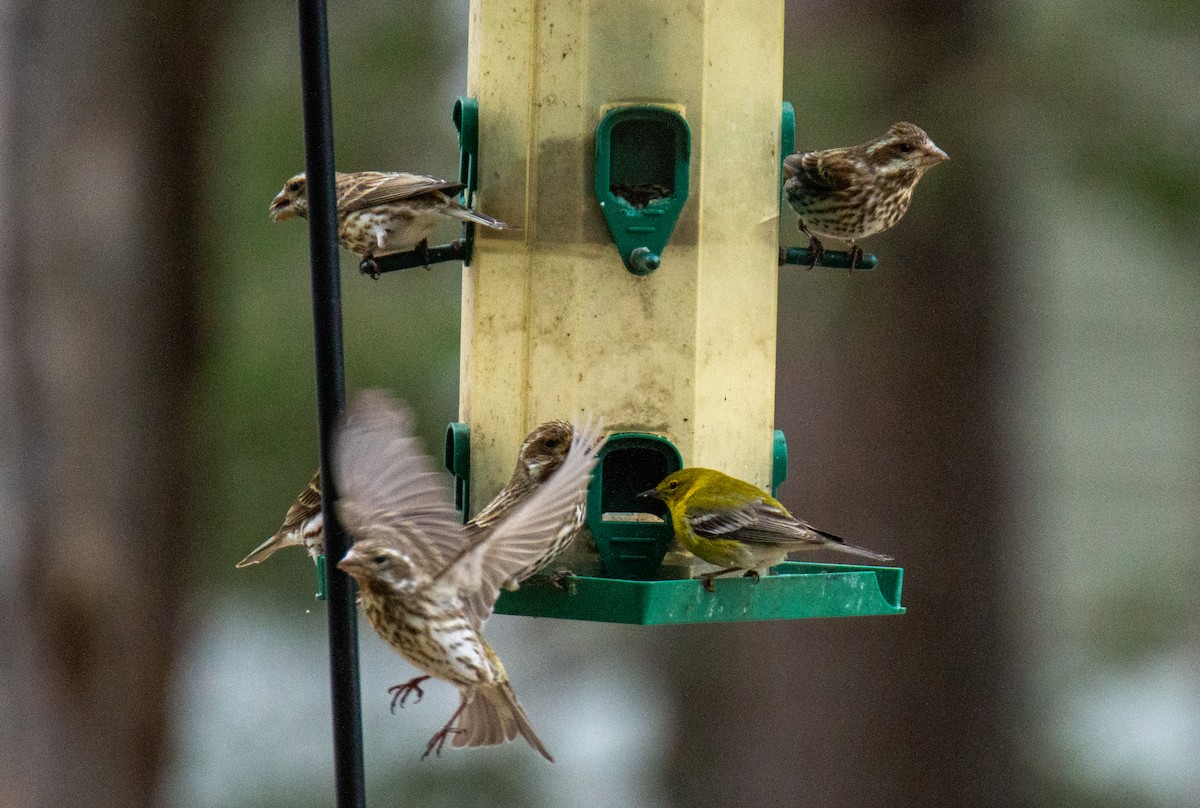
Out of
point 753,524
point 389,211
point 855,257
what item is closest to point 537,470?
point 753,524

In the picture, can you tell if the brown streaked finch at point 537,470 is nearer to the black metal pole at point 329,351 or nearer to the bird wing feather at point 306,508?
the bird wing feather at point 306,508

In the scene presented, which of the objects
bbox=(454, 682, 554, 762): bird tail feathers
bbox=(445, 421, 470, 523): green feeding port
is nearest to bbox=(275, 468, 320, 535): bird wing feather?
bbox=(445, 421, 470, 523): green feeding port

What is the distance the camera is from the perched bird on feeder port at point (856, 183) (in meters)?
7.48

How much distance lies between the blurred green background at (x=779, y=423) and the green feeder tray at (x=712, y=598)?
5426mm

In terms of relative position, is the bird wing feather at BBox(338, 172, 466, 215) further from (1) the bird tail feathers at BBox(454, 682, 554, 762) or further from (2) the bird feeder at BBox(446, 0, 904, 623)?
(1) the bird tail feathers at BBox(454, 682, 554, 762)

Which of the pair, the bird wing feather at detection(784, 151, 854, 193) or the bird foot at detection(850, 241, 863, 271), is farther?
the bird wing feather at detection(784, 151, 854, 193)

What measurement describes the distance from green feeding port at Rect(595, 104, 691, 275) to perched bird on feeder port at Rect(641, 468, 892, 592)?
820 mm

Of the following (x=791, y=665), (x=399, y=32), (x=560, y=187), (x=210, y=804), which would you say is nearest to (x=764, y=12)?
(x=560, y=187)

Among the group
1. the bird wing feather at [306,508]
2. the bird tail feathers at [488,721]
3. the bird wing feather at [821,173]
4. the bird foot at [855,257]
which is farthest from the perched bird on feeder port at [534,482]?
the bird wing feather at [821,173]

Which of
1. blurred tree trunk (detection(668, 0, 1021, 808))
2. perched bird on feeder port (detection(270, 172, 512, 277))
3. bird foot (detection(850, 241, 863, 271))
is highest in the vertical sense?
perched bird on feeder port (detection(270, 172, 512, 277))

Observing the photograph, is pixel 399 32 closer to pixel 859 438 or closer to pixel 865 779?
pixel 859 438

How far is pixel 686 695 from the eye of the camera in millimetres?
12406

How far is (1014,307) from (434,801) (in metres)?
5.27

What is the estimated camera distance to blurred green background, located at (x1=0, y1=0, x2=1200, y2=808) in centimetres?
1066
